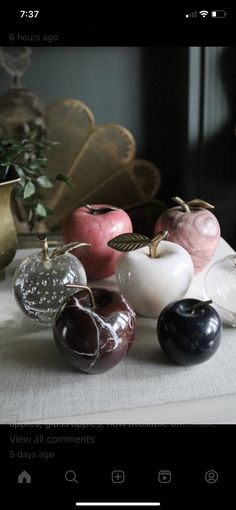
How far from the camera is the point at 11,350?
0.51 m

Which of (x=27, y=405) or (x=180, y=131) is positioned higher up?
(x=180, y=131)

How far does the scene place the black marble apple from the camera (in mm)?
451

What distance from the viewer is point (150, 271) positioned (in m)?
0.53

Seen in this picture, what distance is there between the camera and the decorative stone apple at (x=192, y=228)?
0.61 metres

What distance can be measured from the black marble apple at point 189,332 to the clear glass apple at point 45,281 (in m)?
0.11

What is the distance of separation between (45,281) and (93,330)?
0.37 feet
